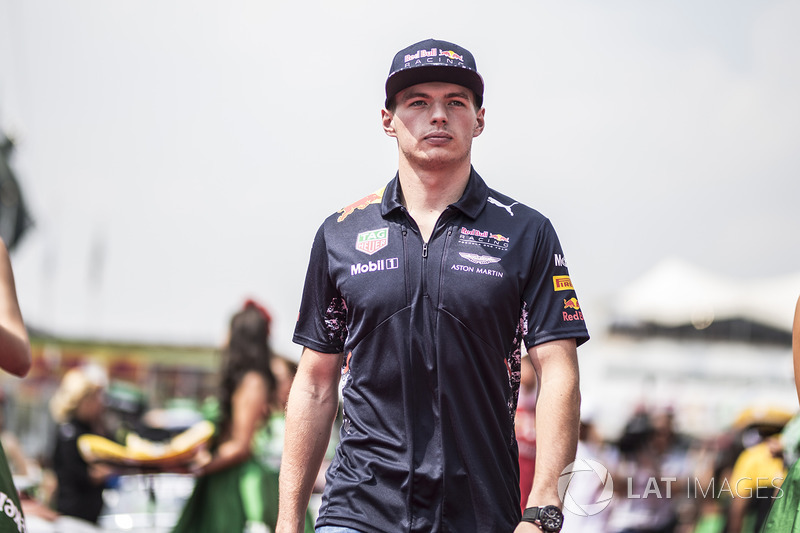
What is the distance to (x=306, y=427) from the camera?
3.41 m

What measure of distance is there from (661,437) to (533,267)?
10.2 metres

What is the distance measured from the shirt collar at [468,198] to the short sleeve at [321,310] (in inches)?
10.4

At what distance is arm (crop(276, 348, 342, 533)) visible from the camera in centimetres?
332

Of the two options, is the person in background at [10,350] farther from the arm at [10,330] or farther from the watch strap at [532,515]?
the watch strap at [532,515]

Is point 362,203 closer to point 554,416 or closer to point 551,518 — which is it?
point 554,416

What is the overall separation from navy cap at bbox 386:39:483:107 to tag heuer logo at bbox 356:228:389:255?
0.50 meters

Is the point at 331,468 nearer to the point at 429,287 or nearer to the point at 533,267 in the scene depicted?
the point at 429,287

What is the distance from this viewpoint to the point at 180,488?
10.6 m

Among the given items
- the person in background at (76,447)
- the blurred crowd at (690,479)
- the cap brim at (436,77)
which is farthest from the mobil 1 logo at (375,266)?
the person in background at (76,447)

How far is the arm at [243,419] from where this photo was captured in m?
6.83

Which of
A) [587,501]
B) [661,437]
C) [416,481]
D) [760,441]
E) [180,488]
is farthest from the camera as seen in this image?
[661,437]

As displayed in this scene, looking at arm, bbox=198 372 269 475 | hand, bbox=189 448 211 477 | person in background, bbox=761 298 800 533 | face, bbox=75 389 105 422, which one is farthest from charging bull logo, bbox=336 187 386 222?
face, bbox=75 389 105 422

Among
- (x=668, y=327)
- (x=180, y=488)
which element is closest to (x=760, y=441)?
(x=180, y=488)

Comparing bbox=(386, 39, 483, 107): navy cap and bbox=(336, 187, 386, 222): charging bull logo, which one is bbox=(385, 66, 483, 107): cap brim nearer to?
bbox=(386, 39, 483, 107): navy cap
